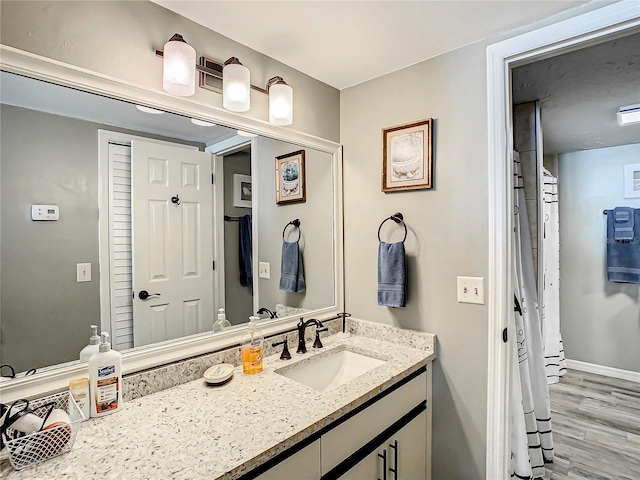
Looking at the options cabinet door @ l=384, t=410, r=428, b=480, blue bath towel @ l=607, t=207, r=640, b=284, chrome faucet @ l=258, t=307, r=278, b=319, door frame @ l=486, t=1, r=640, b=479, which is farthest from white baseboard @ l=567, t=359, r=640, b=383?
chrome faucet @ l=258, t=307, r=278, b=319

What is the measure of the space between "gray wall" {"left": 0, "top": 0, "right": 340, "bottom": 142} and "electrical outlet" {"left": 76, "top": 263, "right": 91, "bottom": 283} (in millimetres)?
650

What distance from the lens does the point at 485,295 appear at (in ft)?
4.99

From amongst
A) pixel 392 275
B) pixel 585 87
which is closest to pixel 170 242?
pixel 392 275

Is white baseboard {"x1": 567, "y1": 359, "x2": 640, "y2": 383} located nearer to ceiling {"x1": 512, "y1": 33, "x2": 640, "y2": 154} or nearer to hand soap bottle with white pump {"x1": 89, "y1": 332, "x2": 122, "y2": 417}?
ceiling {"x1": 512, "y1": 33, "x2": 640, "y2": 154}

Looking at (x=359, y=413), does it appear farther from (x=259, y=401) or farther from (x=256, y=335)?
(x=256, y=335)

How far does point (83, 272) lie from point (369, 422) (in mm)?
1156

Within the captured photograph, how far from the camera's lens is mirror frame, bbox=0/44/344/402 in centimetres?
99

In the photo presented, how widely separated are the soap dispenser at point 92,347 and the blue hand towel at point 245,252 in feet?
1.99

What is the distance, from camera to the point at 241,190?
5.33 ft

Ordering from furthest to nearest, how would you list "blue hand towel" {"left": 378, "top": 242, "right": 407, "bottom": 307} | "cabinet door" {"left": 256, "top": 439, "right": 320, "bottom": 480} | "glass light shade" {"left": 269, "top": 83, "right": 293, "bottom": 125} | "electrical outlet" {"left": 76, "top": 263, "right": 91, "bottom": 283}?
"blue hand towel" {"left": 378, "top": 242, "right": 407, "bottom": 307} < "glass light shade" {"left": 269, "top": 83, "right": 293, "bottom": 125} < "electrical outlet" {"left": 76, "top": 263, "right": 91, "bottom": 283} < "cabinet door" {"left": 256, "top": 439, "right": 320, "bottom": 480}

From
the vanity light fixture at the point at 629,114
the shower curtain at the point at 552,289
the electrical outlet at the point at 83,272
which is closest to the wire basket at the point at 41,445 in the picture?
the electrical outlet at the point at 83,272

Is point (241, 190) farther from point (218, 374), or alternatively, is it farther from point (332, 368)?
point (332, 368)

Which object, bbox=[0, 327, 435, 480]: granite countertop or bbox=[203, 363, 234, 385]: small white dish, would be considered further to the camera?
bbox=[203, 363, 234, 385]: small white dish

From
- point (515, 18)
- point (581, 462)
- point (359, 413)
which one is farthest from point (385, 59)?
point (581, 462)
